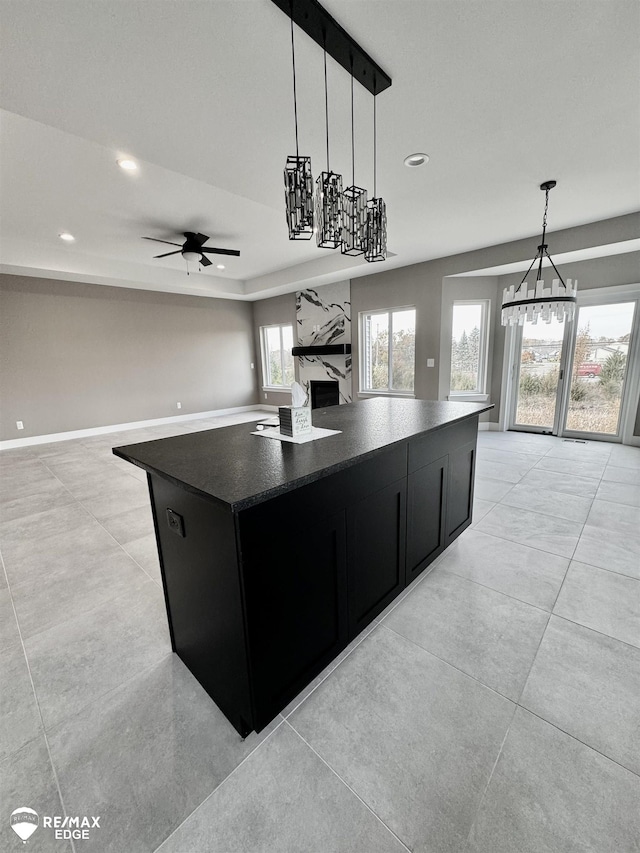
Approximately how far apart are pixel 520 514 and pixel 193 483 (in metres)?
2.91

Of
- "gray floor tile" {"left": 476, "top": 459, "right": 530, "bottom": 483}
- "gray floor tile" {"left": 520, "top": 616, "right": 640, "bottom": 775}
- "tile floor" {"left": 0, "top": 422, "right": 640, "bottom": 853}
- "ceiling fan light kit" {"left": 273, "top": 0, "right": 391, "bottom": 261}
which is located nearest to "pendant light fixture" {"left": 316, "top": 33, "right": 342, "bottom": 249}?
"ceiling fan light kit" {"left": 273, "top": 0, "right": 391, "bottom": 261}

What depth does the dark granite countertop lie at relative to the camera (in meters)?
1.10

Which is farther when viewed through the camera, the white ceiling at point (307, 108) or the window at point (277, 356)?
the window at point (277, 356)

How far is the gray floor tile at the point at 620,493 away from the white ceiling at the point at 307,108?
9.35ft

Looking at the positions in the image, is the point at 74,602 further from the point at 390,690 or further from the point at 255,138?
the point at 255,138

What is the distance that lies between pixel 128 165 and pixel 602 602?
462 centimetres

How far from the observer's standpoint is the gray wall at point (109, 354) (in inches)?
220

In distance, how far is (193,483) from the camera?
3.70 feet

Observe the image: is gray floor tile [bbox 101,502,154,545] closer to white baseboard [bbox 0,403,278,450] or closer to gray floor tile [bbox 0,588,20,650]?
gray floor tile [bbox 0,588,20,650]

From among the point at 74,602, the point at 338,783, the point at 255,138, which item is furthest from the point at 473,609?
the point at 255,138

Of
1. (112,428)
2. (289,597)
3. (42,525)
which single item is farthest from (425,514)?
(112,428)

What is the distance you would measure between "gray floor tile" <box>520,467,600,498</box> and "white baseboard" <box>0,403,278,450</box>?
633 cm

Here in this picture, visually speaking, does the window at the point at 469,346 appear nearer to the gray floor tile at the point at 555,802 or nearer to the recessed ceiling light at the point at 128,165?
the recessed ceiling light at the point at 128,165

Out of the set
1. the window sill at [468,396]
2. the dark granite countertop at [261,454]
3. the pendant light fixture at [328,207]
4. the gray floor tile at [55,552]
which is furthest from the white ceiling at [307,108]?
the gray floor tile at [55,552]
